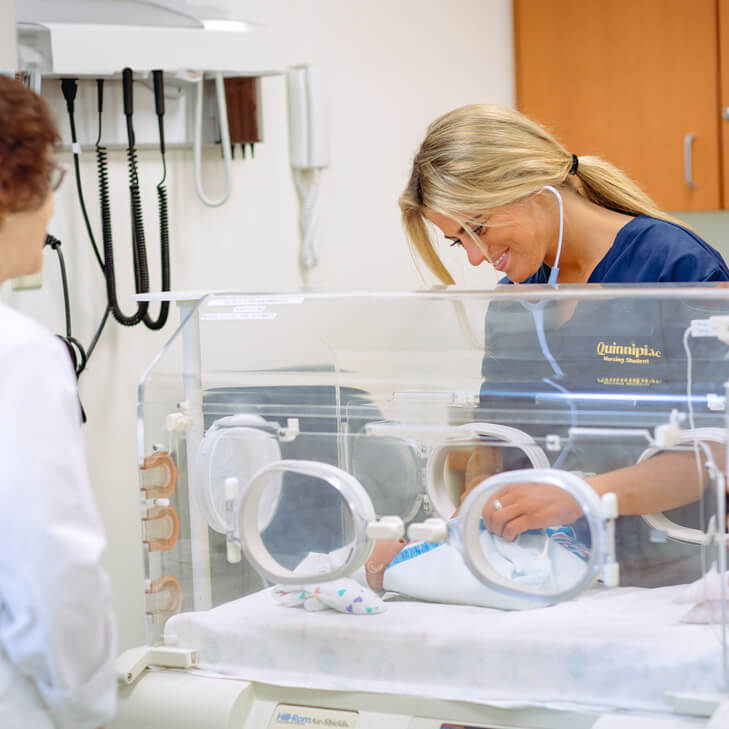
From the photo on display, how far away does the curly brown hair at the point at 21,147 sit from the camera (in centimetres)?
93

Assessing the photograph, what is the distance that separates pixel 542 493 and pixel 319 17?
1.60m

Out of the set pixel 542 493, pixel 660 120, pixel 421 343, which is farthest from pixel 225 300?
pixel 660 120

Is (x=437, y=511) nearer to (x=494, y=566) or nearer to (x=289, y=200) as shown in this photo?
(x=494, y=566)

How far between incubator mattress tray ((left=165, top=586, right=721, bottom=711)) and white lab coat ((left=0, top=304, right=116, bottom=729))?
39 centimetres

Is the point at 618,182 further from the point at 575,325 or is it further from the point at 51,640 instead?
the point at 51,640

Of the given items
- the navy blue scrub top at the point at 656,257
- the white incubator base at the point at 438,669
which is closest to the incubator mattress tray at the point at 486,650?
the white incubator base at the point at 438,669

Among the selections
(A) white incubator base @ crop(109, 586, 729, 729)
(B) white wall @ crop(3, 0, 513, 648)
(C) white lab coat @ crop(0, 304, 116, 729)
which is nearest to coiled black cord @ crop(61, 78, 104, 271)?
(B) white wall @ crop(3, 0, 513, 648)

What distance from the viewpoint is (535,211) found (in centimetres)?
162

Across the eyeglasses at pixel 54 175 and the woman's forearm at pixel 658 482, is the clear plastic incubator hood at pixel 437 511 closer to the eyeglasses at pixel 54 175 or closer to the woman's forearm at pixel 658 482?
the woman's forearm at pixel 658 482

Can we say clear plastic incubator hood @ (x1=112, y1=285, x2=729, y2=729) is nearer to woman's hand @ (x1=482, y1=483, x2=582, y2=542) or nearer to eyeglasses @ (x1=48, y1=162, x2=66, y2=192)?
woman's hand @ (x1=482, y1=483, x2=582, y2=542)

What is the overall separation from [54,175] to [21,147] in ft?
0.21

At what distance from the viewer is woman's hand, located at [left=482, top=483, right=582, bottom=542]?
1206mm

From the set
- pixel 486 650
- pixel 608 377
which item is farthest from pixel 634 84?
pixel 486 650

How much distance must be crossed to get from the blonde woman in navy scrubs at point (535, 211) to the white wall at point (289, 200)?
165 millimetres
